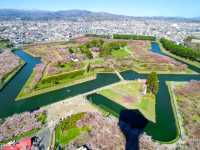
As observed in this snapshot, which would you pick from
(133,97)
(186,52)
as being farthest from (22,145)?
(186,52)

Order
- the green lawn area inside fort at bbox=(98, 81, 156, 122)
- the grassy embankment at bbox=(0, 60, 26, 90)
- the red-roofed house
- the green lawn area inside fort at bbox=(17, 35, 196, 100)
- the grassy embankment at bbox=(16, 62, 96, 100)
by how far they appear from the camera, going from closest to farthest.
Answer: the red-roofed house, the green lawn area inside fort at bbox=(98, 81, 156, 122), the grassy embankment at bbox=(16, 62, 96, 100), the green lawn area inside fort at bbox=(17, 35, 196, 100), the grassy embankment at bbox=(0, 60, 26, 90)

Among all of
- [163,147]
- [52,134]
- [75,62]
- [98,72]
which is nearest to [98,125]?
[52,134]

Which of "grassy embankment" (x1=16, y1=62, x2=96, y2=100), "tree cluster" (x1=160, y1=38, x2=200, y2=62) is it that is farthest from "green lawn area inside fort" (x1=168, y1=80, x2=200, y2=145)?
"tree cluster" (x1=160, y1=38, x2=200, y2=62)

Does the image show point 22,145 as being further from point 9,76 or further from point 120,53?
point 120,53

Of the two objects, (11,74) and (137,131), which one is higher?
(137,131)

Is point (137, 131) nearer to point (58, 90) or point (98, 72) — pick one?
point (58, 90)

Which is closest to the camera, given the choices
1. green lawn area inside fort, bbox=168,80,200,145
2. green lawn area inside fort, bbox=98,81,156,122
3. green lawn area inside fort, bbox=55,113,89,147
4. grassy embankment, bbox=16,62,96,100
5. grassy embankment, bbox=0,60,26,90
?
green lawn area inside fort, bbox=55,113,89,147

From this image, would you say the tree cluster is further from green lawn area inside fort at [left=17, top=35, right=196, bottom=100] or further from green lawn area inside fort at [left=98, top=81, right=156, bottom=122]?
green lawn area inside fort at [left=98, top=81, right=156, bottom=122]

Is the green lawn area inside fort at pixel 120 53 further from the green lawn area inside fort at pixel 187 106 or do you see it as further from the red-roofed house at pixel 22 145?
the red-roofed house at pixel 22 145

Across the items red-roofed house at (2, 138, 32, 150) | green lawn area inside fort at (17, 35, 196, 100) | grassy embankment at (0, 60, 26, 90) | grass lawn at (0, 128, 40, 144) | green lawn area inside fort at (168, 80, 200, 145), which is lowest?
grassy embankment at (0, 60, 26, 90)
